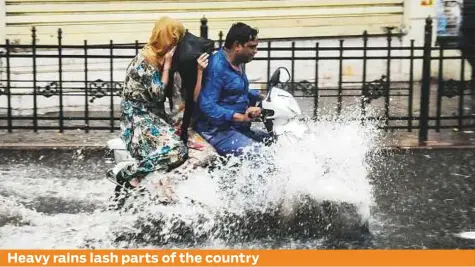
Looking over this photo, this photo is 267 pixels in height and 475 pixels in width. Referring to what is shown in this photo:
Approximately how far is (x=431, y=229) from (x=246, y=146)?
1634 millimetres

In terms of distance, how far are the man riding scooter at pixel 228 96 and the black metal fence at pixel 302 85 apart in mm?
3883

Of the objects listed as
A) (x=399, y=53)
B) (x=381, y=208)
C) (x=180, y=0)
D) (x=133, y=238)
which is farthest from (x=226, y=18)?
(x=133, y=238)

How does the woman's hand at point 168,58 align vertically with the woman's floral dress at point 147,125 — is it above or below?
above

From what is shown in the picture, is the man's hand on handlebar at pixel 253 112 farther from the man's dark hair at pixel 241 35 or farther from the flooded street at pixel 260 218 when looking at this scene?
the man's dark hair at pixel 241 35

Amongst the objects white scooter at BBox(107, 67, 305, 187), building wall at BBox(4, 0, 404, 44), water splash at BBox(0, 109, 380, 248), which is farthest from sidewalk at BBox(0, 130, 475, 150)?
white scooter at BBox(107, 67, 305, 187)

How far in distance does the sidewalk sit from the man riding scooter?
378cm

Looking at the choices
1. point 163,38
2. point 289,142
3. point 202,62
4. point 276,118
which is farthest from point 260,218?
point 163,38

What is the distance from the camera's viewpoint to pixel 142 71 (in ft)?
24.1

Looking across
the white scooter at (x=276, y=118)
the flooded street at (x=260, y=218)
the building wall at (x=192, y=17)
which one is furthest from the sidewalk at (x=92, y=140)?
the white scooter at (x=276, y=118)

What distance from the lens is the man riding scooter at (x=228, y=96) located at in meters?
7.30

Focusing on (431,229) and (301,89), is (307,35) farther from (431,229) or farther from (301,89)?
(431,229)

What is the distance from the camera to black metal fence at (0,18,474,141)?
1152cm

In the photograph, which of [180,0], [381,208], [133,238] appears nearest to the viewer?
[133,238]

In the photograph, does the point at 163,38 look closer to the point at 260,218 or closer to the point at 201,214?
the point at 201,214
